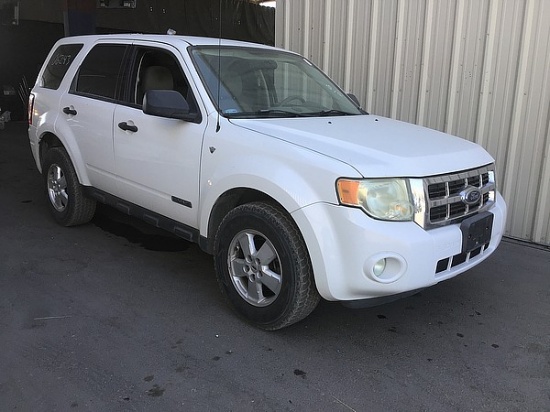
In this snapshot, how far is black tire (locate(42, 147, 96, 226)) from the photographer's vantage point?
509 centimetres

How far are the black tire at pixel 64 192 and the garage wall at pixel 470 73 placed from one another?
332cm

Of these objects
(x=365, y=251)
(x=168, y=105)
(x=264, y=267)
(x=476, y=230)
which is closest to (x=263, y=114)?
(x=168, y=105)

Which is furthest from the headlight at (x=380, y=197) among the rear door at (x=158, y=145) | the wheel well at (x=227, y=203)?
the rear door at (x=158, y=145)

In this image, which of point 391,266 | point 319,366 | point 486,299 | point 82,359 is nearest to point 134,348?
point 82,359

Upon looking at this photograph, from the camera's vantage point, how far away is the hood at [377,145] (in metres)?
2.92

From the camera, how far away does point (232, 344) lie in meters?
3.25

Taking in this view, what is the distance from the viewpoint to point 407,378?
116 inches

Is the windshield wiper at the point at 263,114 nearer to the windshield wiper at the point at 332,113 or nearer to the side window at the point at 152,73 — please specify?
the windshield wiper at the point at 332,113

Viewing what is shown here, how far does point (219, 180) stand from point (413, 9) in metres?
3.52

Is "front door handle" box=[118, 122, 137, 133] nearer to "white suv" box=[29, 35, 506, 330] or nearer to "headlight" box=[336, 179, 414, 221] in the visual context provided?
"white suv" box=[29, 35, 506, 330]

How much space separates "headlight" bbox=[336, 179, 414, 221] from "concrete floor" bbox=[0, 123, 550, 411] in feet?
3.05

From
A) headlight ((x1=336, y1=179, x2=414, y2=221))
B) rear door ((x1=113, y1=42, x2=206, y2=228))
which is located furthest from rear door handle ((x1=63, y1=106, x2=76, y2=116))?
headlight ((x1=336, y1=179, x2=414, y2=221))

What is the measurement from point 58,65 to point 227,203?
3.02 meters

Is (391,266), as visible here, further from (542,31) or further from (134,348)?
(542,31)
